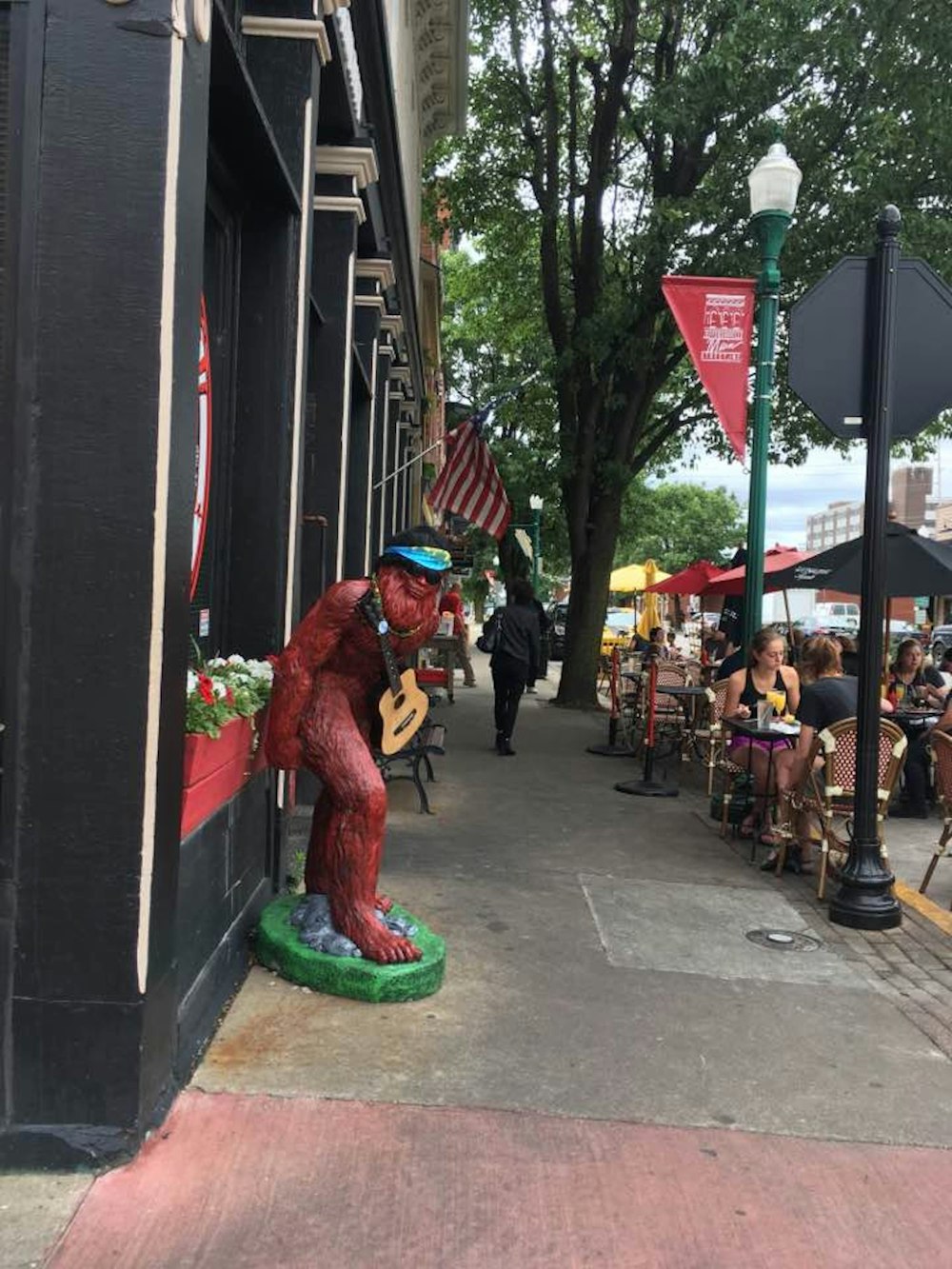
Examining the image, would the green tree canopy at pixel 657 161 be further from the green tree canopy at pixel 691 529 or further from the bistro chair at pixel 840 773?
the green tree canopy at pixel 691 529

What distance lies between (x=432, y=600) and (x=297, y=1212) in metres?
2.01

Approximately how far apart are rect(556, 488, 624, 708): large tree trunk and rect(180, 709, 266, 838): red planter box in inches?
450

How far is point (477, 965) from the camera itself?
4.46 m

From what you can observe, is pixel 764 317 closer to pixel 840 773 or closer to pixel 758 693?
pixel 758 693

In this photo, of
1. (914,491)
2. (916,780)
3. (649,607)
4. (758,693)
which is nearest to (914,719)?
(916,780)

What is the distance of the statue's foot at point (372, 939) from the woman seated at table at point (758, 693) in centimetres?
382

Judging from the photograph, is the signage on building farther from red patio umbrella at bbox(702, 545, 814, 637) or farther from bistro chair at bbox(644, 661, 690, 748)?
red patio umbrella at bbox(702, 545, 814, 637)

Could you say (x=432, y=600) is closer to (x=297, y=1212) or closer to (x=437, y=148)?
(x=297, y=1212)

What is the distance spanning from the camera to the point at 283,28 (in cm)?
449

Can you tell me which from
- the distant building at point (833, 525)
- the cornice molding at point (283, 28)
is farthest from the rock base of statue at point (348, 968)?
the distant building at point (833, 525)

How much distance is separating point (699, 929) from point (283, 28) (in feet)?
14.9

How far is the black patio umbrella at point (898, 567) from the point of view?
292 inches

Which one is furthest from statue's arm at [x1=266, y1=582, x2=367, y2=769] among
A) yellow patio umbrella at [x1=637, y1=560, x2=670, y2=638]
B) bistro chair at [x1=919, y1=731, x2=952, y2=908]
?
yellow patio umbrella at [x1=637, y1=560, x2=670, y2=638]

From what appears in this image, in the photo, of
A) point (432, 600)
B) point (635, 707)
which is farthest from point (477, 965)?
point (635, 707)
